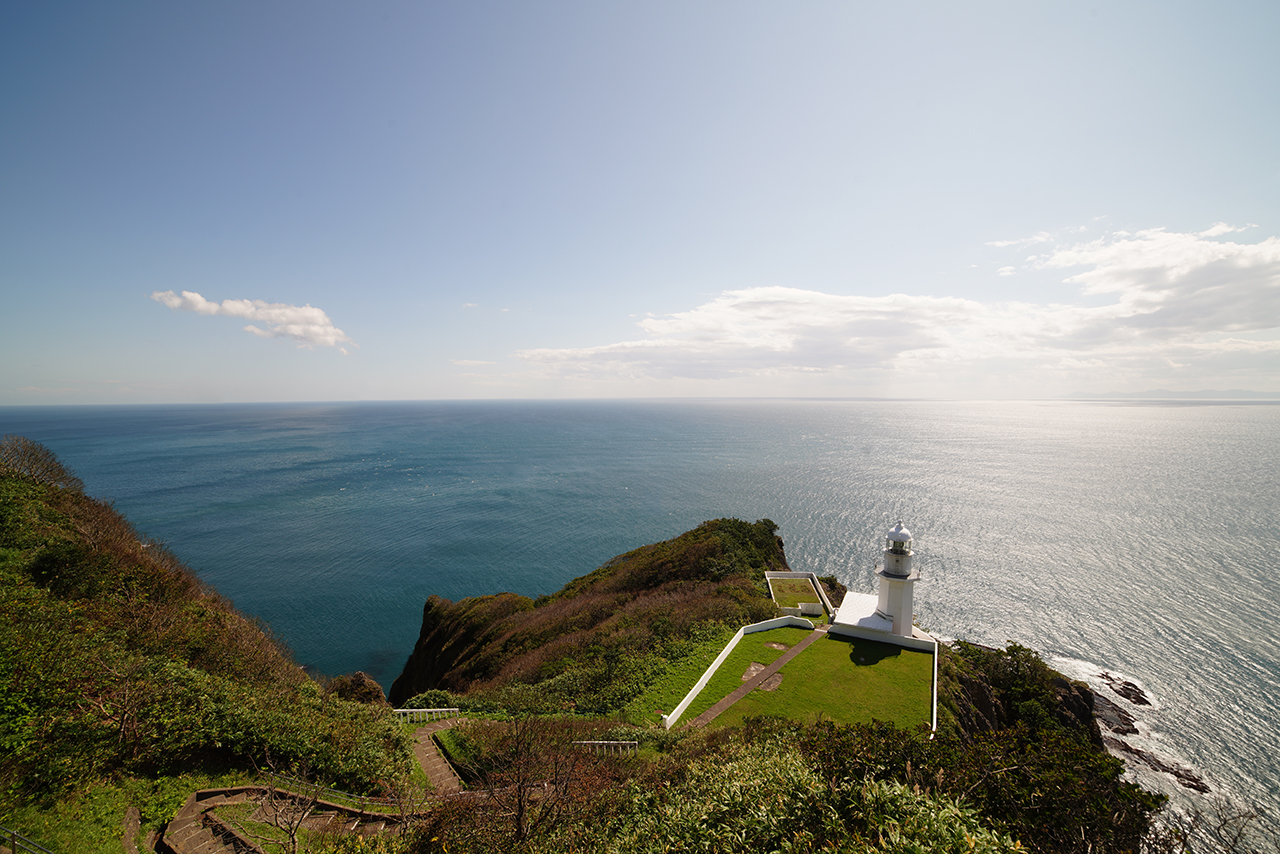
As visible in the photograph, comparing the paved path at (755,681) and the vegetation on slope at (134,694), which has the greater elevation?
the vegetation on slope at (134,694)

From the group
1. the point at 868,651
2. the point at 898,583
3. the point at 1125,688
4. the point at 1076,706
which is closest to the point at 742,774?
the point at 868,651

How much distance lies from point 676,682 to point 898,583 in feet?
42.8

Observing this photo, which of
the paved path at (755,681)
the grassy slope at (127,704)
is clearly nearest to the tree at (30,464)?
the grassy slope at (127,704)

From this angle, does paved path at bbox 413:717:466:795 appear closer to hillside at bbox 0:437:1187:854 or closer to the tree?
hillside at bbox 0:437:1187:854

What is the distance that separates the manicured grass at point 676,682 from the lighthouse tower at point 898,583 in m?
8.69

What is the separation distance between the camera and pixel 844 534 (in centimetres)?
6406

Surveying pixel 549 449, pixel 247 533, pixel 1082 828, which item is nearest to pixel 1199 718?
pixel 1082 828

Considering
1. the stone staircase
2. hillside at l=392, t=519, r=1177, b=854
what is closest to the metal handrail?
the stone staircase

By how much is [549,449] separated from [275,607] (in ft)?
314

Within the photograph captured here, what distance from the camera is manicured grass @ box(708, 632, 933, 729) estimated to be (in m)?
19.1

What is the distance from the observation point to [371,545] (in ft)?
197

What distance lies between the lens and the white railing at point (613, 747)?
1524 centimetres

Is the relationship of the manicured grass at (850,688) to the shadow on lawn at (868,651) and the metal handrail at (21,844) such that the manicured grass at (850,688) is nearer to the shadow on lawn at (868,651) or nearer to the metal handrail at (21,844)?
the shadow on lawn at (868,651)

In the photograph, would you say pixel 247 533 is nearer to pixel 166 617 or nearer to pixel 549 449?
pixel 166 617
